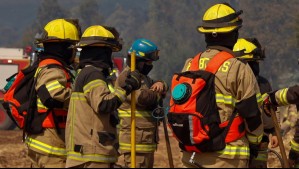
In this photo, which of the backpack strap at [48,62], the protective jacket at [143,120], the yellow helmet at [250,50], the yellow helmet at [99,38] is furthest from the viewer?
the protective jacket at [143,120]

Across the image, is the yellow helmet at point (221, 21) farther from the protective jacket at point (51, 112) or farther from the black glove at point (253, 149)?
the protective jacket at point (51, 112)

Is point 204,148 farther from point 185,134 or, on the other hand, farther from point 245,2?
point 245,2

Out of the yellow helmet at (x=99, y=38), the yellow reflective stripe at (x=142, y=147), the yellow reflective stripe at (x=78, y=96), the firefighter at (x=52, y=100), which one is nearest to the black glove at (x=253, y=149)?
the yellow reflective stripe at (x=78, y=96)

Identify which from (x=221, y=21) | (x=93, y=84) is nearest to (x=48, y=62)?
(x=93, y=84)

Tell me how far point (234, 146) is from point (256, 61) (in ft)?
9.26

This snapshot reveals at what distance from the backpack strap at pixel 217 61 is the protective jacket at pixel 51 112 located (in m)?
1.43

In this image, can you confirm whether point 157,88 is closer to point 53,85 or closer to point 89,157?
point 53,85

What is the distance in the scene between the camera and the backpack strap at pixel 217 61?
562 centimetres

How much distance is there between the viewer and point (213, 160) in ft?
18.5

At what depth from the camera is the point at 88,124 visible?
20.0 ft

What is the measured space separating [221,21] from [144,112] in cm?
287

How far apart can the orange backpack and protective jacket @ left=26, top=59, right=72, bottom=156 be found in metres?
1.28

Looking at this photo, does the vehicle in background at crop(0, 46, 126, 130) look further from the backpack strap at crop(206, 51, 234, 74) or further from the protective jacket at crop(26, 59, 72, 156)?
the backpack strap at crop(206, 51, 234, 74)

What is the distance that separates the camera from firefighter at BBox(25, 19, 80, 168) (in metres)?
6.43
